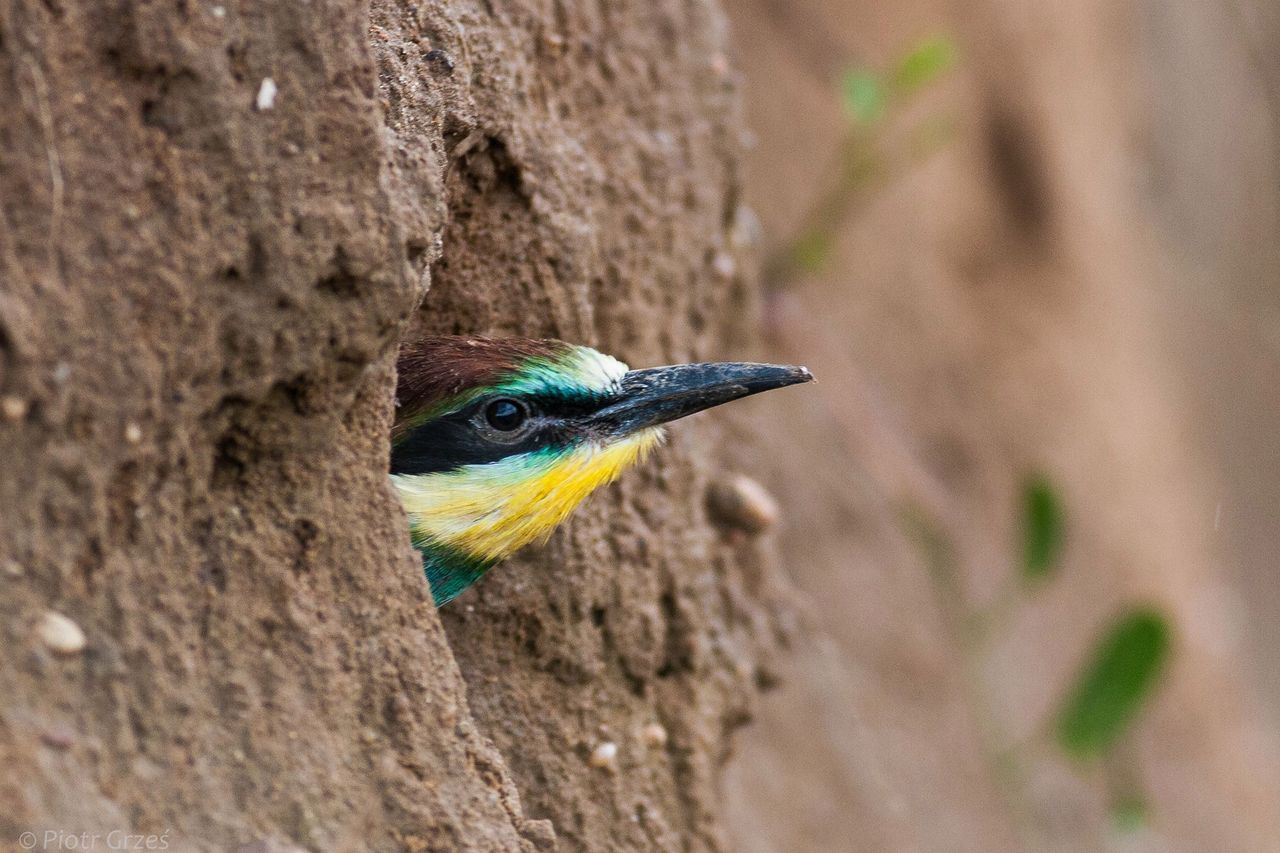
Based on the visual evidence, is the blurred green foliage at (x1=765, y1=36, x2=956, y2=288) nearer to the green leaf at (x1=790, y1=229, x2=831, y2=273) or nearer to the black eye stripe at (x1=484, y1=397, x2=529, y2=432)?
the green leaf at (x1=790, y1=229, x2=831, y2=273)

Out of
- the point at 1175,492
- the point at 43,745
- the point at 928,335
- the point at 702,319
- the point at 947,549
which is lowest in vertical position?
the point at 1175,492

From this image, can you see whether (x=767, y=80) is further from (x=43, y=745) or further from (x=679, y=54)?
(x=43, y=745)

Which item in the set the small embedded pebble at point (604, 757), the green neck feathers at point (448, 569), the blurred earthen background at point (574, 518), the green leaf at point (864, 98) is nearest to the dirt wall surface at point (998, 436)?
the blurred earthen background at point (574, 518)

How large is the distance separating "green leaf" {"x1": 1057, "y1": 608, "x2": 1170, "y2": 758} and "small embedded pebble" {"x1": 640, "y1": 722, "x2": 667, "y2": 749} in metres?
3.36

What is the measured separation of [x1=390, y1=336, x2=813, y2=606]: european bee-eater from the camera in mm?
3033

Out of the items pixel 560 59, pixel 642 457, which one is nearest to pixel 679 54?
pixel 560 59

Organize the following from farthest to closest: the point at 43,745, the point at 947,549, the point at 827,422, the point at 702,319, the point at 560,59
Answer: the point at 947,549
the point at 827,422
the point at 702,319
the point at 560,59
the point at 43,745

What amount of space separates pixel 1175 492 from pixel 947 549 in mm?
3837

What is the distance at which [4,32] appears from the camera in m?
1.93

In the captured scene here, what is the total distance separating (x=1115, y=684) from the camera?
6.28 metres

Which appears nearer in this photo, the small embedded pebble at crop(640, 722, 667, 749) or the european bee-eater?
the european bee-eater

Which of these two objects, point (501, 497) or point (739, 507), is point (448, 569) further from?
point (739, 507)

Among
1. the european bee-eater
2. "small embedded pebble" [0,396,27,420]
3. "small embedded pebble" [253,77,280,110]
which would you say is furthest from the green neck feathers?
"small embedded pebble" [0,396,27,420]

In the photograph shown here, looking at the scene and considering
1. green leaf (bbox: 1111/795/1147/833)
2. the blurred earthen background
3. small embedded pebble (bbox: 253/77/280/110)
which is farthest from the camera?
green leaf (bbox: 1111/795/1147/833)
